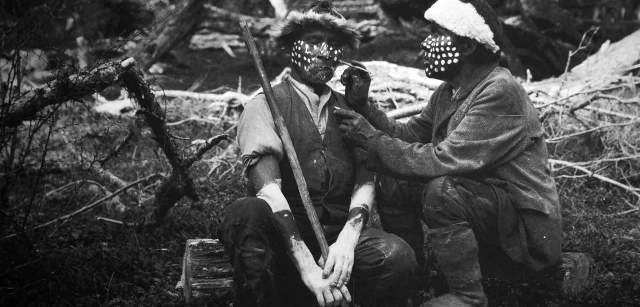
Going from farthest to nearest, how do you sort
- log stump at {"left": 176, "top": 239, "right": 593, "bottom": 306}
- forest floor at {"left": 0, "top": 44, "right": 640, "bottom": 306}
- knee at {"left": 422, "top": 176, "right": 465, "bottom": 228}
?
forest floor at {"left": 0, "top": 44, "right": 640, "bottom": 306}, log stump at {"left": 176, "top": 239, "right": 593, "bottom": 306}, knee at {"left": 422, "top": 176, "right": 465, "bottom": 228}

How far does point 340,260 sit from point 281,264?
40 centimetres

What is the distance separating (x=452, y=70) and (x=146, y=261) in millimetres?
2803

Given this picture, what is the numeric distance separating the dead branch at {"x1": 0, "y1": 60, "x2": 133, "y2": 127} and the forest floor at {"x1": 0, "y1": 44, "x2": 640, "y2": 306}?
0.31 m

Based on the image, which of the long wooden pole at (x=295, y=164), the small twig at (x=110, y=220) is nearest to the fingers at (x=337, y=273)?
the long wooden pole at (x=295, y=164)

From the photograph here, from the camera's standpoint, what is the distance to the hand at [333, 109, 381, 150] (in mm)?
3988

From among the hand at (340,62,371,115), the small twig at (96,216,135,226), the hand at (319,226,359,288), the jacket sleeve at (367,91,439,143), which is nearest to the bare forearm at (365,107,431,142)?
the jacket sleeve at (367,91,439,143)

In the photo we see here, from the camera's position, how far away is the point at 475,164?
12.9ft

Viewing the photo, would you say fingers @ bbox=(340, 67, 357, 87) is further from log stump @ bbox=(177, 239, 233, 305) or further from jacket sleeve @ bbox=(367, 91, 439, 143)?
log stump @ bbox=(177, 239, 233, 305)

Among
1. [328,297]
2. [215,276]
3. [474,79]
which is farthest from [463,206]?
[215,276]

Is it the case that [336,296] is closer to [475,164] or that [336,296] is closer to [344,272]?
[344,272]

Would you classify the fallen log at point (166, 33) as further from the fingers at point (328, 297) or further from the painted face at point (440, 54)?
the fingers at point (328, 297)

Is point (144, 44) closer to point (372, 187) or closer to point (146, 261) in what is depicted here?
point (146, 261)

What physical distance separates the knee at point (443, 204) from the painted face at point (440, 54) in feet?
2.53

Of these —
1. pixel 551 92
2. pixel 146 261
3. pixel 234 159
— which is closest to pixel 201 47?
pixel 234 159
